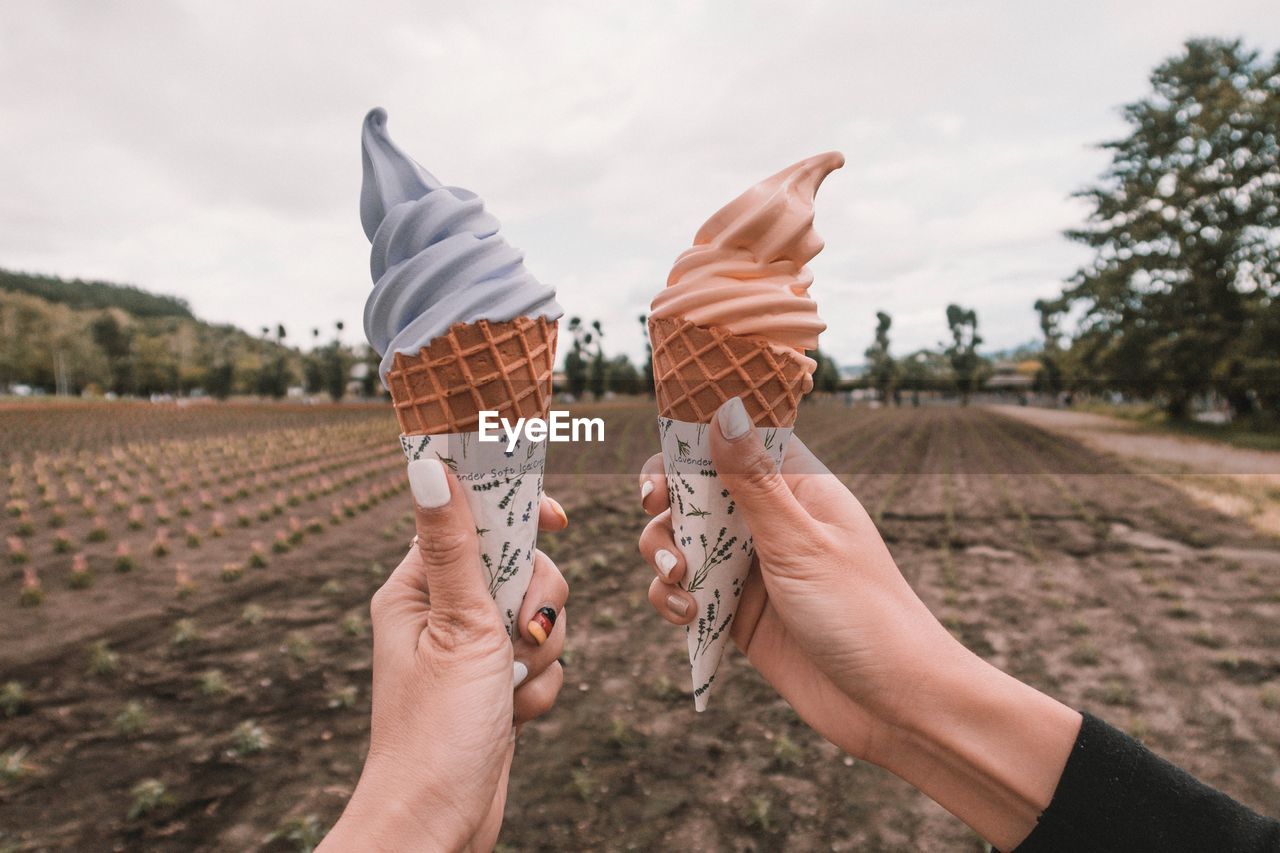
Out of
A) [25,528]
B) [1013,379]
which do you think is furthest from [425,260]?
[1013,379]

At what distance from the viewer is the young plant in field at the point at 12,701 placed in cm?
518

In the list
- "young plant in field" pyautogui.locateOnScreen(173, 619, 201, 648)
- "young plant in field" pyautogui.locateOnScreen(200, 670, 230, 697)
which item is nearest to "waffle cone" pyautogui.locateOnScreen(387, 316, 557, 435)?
"young plant in field" pyautogui.locateOnScreen(200, 670, 230, 697)

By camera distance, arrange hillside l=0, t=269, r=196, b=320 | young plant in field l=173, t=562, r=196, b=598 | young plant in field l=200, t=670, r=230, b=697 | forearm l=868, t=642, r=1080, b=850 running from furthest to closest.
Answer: hillside l=0, t=269, r=196, b=320 → young plant in field l=173, t=562, r=196, b=598 → young plant in field l=200, t=670, r=230, b=697 → forearm l=868, t=642, r=1080, b=850

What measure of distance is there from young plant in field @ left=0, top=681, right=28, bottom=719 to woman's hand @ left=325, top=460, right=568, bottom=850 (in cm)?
519

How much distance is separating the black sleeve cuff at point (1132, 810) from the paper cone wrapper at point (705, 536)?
3.59ft

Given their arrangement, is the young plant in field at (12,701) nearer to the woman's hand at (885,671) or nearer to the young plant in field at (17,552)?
the young plant in field at (17,552)

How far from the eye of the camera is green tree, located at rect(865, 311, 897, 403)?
214ft

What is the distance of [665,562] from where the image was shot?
99.4 inches

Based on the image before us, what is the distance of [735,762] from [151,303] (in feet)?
539

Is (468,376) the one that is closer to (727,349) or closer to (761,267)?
(727,349)

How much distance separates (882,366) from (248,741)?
271ft

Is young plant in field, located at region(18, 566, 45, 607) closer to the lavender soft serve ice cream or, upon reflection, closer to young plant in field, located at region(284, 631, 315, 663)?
young plant in field, located at region(284, 631, 315, 663)

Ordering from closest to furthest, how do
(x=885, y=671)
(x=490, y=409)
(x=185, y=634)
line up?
(x=885, y=671) < (x=490, y=409) < (x=185, y=634)

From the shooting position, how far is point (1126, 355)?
2891cm
